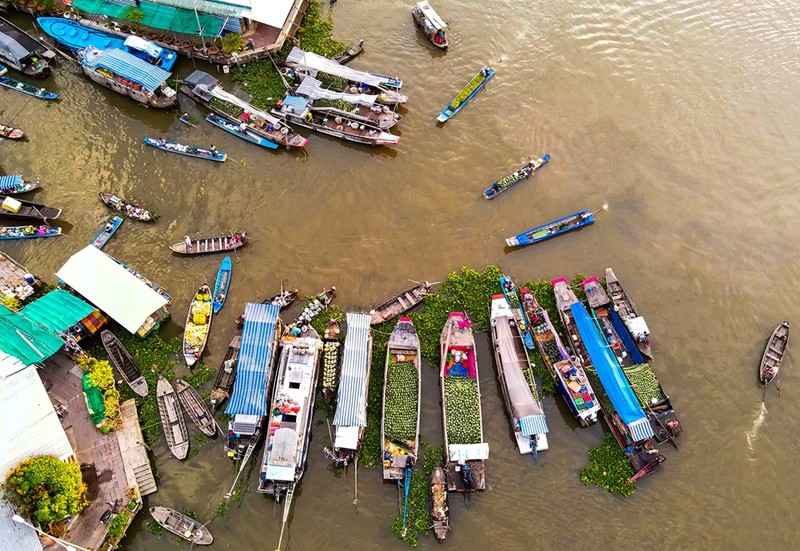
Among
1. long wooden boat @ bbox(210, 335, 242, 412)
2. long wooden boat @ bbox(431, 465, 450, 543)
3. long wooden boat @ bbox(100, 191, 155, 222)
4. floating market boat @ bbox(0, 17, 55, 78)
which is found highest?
floating market boat @ bbox(0, 17, 55, 78)

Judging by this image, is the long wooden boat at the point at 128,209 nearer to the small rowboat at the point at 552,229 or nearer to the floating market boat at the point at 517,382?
the floating market boat at the point at 517,382

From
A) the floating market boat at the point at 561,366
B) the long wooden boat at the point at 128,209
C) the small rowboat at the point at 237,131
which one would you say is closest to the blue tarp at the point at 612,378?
the floating market boat at the point at 561,366

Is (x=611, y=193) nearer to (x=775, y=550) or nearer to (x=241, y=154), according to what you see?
(x=775, y=550)

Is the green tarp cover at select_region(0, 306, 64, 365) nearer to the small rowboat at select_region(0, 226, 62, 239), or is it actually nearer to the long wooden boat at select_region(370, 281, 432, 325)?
the small rowboat at select_region(0, 226, 62, 239)

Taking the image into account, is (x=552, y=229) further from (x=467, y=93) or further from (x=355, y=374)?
(x=355, y=374)

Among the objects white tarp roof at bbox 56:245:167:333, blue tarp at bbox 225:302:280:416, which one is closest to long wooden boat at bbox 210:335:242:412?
blue tarp at bbox 225:302:280:416

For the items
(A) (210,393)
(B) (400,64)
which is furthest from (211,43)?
(A) (210,393)

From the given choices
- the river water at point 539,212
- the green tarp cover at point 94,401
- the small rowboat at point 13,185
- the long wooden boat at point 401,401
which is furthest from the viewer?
the small rowboat at point 13,185
